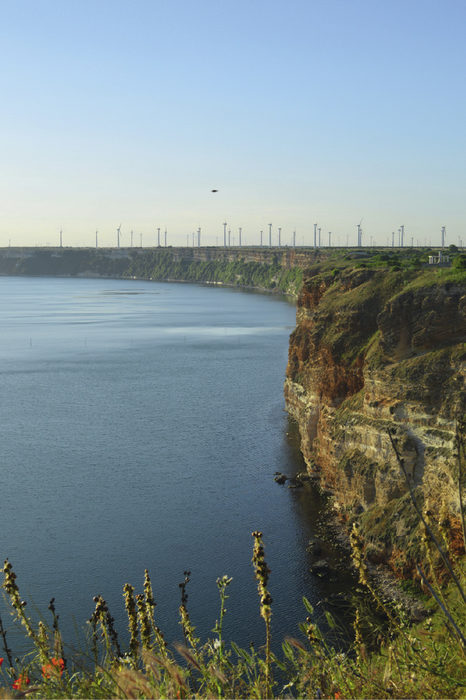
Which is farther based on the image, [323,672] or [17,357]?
[17,357]

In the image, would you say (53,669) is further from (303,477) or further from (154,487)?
(303,477)

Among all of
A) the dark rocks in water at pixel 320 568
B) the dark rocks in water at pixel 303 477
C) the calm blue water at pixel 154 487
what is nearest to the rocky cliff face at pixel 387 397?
the dark rocks in water at pixel 303 477

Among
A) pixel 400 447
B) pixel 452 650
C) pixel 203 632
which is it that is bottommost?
pixel 203 632

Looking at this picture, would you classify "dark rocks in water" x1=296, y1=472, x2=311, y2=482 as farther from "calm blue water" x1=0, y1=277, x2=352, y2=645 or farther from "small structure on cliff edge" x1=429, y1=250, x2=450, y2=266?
"small structure on cliff edge" x1=429, y1=250, x2=450, y2=266

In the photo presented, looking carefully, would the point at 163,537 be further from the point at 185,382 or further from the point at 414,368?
the point at 185,382

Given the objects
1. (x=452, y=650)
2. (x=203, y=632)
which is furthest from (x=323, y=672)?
(x=203, y=632)

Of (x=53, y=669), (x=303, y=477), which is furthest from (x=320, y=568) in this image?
(x=53, y=669)
